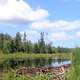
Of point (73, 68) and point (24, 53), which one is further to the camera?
point (24, 53)

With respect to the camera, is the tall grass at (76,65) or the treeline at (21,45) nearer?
the tall grass at (76,65)

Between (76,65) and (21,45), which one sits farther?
(21,45)

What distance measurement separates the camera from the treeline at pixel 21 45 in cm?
12694

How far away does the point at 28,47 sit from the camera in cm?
14175

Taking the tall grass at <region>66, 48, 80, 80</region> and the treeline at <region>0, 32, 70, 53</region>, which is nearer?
the tall grass at <region>66, 48, 80, 80</region>

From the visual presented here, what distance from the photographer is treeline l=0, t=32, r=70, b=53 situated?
127 metres

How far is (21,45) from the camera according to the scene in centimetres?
13412

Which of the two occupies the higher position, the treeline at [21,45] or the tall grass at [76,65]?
the treeline at [21,45]

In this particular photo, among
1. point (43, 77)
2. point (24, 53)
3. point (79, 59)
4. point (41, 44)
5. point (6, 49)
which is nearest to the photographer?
point (79, 59)

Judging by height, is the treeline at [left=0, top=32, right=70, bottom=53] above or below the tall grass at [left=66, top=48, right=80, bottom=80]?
above

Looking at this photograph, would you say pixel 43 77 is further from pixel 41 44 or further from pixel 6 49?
pixel 41 44

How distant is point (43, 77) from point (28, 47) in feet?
430

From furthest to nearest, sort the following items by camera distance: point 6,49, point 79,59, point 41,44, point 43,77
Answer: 1. point 41,44
2. point 6,49
3. point 43,77
4. point 79,59

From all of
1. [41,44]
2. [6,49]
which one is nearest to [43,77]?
[6,49]
